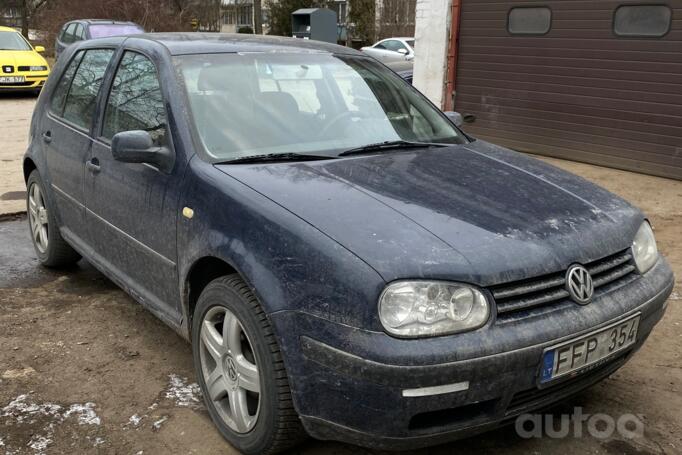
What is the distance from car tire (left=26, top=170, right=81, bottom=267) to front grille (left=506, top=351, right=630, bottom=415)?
11.3 ft

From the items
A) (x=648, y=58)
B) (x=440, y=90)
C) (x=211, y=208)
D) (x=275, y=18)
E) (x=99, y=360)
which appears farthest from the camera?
(x=275, y=18)

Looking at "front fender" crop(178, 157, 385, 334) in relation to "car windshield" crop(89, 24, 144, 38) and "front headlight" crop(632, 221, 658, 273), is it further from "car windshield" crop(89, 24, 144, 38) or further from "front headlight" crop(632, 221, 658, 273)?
"car windshield" crop(89, 24, 144, 38)

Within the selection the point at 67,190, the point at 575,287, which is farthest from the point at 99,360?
the point at 575,287

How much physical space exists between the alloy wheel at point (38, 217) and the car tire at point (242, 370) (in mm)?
2438

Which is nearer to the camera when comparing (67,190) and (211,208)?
(211,208)

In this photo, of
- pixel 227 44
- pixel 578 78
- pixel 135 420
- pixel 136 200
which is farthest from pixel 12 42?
pixel 135 420

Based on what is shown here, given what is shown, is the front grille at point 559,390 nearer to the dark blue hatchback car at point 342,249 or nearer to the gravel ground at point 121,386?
the dark blue hatchback car at point 342,249

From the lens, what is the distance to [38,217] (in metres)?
4.88

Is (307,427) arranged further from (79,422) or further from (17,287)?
(17,287)

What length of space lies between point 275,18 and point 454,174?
99.1 ft

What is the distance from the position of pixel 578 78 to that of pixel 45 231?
6.82 meters

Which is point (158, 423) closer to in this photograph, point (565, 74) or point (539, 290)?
point (539, 290)

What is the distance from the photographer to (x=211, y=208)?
2730 millimetres

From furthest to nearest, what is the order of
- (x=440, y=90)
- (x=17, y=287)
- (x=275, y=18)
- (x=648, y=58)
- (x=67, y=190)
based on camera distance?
(x=275, y=18), (x=440, y=90), (x=648, y=58), (x=17, y=287), (x=67, y=190)
